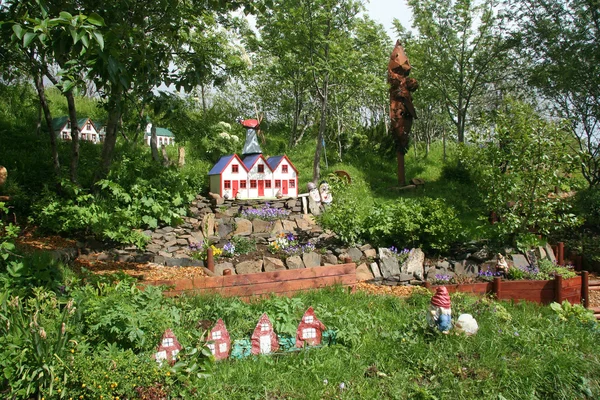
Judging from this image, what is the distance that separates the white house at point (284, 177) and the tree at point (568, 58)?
7.40 meters

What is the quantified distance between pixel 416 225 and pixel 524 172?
2206mm

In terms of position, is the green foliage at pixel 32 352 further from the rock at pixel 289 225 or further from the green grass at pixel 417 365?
the rock at pixel 289 225

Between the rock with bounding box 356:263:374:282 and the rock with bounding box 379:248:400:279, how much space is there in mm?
221

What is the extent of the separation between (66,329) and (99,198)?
499 cm

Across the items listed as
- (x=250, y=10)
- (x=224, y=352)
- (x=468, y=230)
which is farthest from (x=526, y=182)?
(x=224, y=352)

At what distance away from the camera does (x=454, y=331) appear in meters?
4.58

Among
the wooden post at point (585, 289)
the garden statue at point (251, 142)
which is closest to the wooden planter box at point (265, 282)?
the wooden post at point (585, 289)

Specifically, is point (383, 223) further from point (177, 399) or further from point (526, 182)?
point (177, 399)

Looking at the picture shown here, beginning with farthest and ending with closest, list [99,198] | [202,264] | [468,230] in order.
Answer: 1. [468,230]
2. [99,198]
3. [202,264]

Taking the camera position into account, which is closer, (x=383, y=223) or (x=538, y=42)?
(x=383, y=223)

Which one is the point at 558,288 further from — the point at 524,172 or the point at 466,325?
the point at 466,325

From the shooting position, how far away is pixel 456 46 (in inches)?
591

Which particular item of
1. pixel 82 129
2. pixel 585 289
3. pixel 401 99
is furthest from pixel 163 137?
pixel 585 289

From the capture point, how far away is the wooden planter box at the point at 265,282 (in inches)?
220
